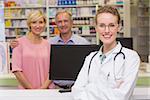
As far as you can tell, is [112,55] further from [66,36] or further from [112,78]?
[66,36]

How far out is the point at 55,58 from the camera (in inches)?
85.4

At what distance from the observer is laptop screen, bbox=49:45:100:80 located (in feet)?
7.00

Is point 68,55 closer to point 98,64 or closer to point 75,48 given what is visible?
point 75,48

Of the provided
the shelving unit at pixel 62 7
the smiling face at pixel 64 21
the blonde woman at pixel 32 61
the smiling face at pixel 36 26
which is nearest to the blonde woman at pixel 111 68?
the blonde woman at pixel 32 61

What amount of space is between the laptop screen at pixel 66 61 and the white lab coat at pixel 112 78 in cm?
41

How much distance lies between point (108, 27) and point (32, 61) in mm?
1033

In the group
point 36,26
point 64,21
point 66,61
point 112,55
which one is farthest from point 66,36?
point 112,55

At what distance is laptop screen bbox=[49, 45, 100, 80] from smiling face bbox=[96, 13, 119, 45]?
47 centimetres

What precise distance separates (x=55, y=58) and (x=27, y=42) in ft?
1.61

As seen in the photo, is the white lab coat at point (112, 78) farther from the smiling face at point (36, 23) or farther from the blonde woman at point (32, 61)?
the smiling face at point (36, 23)

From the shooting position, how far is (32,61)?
252 cm

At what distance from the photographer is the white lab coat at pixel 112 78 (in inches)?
64.1

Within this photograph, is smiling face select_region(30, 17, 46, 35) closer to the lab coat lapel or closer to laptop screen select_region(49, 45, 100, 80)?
laptop screen select_region(49, 45, 100, 80)

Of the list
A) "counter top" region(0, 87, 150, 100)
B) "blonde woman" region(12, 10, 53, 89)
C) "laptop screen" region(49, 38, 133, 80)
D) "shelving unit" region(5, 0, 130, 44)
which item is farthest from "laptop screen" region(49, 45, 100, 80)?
"shelving unit" region(5, 0, 130, 44)
